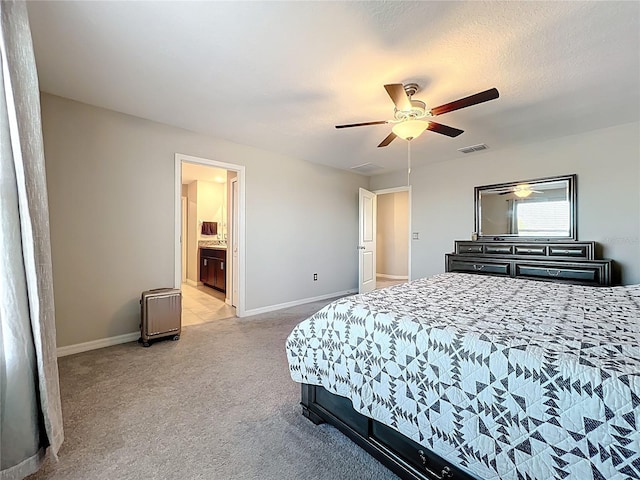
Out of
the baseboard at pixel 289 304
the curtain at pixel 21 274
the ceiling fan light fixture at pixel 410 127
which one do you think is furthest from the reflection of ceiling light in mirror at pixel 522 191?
the curtain at pixel 21 274

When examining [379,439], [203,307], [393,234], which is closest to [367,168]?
[393,234]

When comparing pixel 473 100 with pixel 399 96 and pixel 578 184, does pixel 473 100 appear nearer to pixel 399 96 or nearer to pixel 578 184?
pixel 399 96

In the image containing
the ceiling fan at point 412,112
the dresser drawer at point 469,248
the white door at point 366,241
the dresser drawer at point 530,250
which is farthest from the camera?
the white door at point 366,241

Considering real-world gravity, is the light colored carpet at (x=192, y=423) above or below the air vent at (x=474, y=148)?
below

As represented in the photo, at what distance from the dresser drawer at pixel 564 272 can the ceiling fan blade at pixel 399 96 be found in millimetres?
2783

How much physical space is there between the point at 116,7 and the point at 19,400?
2.08 metres

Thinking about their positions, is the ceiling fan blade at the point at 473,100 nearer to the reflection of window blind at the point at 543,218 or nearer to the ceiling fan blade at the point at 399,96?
the ceiling fan blade at the point at 399,96

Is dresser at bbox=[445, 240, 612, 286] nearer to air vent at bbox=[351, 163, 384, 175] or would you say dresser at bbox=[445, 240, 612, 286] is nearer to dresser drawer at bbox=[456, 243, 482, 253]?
dresser drawer at bbox=[456, 243, 482, 253]

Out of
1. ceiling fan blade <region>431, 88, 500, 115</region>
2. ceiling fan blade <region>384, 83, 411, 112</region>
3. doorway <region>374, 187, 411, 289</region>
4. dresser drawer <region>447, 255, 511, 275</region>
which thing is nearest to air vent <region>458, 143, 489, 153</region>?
dresser drawer <region>447, 255, 511, 275</region>

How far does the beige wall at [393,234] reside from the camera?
7.41 m

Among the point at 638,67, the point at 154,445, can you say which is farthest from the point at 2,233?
the point at 638,67

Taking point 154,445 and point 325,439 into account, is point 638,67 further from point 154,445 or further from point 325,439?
point 154,445

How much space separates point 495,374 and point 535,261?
335cm

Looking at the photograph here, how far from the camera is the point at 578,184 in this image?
359 centimetres
